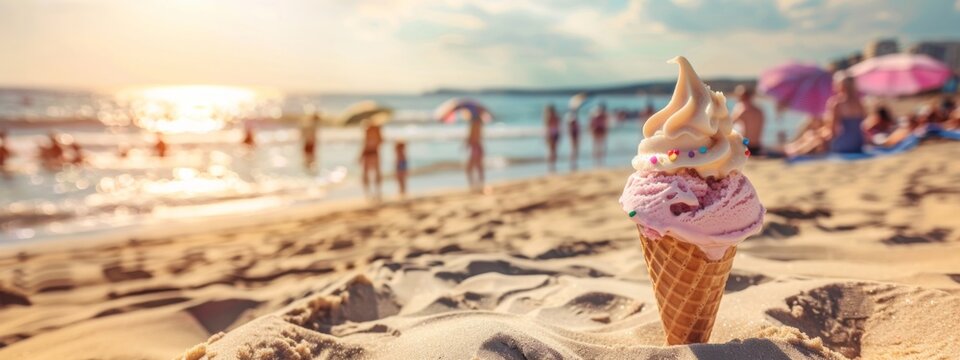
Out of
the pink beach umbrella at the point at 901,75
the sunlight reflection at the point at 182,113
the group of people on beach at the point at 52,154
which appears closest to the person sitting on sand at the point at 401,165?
the pink beach umbrella at the point at 901,75

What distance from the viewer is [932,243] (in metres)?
3.49

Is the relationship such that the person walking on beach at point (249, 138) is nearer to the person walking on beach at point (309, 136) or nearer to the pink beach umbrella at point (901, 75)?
the person walking on beach at point (309, 136)

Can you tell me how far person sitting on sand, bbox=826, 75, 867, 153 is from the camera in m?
9.23

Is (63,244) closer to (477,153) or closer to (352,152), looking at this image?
(477,153)

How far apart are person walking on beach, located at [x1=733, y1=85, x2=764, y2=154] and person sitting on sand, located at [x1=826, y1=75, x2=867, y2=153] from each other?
1136 millimetres

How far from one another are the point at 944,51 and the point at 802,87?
52.3 meters

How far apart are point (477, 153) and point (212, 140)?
16.0 meters

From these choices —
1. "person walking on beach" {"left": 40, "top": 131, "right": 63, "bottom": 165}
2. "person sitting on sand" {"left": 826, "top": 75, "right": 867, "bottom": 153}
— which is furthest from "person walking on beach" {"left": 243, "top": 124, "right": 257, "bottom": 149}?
"person sitting on sand" {"left": 826, "top": 75, "right": 867, "bottom": 153}

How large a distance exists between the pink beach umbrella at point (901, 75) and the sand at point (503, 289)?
19.0 feet

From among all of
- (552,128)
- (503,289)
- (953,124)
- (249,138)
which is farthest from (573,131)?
(503,289)

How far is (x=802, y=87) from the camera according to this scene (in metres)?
11.3

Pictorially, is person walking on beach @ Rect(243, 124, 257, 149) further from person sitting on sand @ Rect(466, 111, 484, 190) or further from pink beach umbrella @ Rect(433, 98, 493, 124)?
person sitting on sand @ Rect(466, 111, 484, 190)

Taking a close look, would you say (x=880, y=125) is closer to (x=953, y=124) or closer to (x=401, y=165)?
(x=953, y=124)

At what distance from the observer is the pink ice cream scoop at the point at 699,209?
75.7 inches
